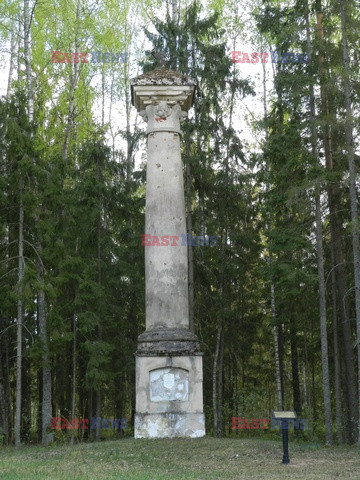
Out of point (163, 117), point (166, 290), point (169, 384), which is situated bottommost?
point (169, 384)

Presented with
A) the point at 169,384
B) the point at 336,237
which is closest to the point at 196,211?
the point at 336,237

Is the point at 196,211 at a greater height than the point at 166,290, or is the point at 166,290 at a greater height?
the point at 196,211

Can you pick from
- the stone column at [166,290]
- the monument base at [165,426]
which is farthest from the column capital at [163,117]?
the monument base at [165,426]

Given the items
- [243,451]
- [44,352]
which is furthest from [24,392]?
[243,451]

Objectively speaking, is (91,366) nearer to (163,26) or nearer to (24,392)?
(24,392)

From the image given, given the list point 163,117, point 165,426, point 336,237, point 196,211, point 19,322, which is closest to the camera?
point 165,426

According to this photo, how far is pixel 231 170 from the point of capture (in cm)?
2073

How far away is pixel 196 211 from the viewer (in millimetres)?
19953

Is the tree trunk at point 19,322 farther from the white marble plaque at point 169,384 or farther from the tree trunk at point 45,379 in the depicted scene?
the white marble plaque at point 169,384

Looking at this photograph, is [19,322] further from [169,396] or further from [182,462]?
[182,462]

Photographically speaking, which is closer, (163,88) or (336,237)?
(163,88)

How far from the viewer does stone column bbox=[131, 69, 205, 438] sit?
13.0 meters

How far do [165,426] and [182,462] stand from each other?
Result: 11.5 ft

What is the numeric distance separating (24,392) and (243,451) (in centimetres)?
1085
